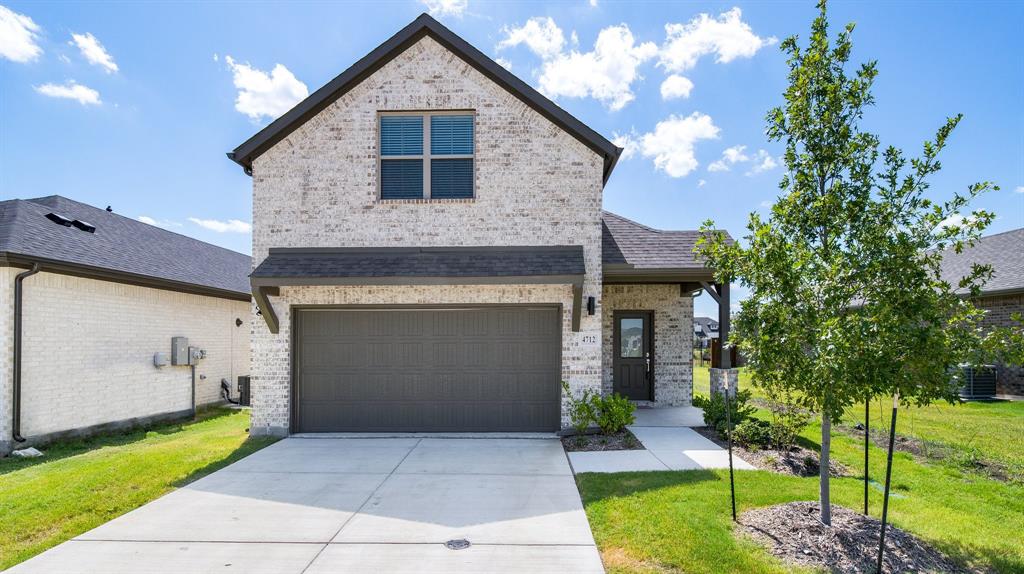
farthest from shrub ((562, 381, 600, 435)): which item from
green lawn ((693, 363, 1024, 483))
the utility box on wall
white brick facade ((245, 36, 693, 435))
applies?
the utility box on wall

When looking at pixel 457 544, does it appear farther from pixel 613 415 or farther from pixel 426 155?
pixel 426 155

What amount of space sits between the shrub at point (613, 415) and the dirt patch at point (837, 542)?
3.39 metres

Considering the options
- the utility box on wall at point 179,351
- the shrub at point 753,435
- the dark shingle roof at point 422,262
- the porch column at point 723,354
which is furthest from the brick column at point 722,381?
the utility box on wall at point 179,351

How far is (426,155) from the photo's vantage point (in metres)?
9.45

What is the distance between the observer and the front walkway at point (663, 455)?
23.6 ft

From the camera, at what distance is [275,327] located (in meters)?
9.16

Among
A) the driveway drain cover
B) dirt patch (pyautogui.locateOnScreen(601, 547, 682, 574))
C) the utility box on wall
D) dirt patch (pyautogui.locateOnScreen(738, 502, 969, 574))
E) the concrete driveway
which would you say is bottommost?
the concrete driveway

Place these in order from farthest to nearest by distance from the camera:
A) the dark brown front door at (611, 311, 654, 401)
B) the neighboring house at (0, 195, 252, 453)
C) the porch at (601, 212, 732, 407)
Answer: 1. the dark brown front door at (611, 311, 654, 401)
2. the porch at (601, 212, 732, 407)
3. the neighboring house at (0, 195, 252, 453)


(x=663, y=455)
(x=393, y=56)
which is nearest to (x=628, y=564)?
(x=663, y=455)

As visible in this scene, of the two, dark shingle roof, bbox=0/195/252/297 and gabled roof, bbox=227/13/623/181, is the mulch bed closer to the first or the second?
gabled roof, bbox=227/13/623/181

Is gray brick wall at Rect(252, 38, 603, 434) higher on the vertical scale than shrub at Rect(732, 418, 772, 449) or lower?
higher

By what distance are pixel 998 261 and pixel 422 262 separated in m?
19.6

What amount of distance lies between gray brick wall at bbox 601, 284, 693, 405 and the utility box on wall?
31.2ft

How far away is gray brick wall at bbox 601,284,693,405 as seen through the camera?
12.1 metres
